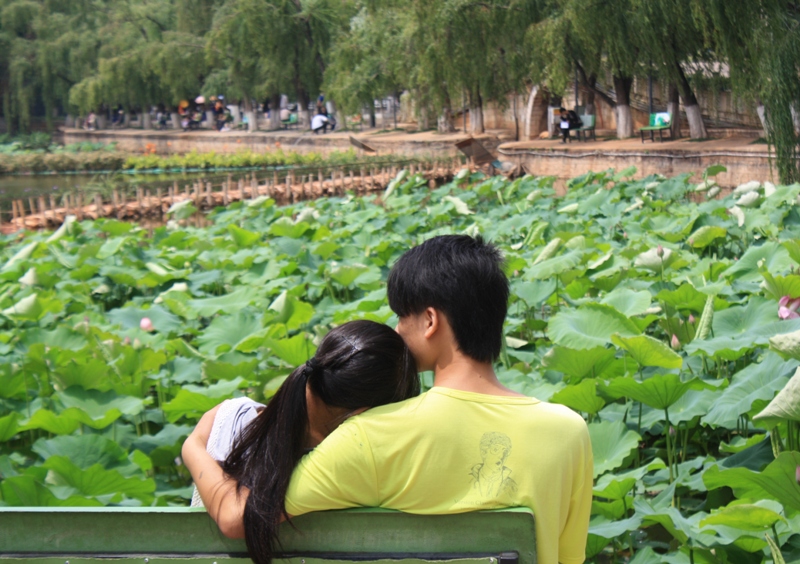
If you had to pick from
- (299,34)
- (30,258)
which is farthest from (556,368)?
(299,34)

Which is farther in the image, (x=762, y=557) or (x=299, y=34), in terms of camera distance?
(x=299, y=34)

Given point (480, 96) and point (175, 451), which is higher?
point (480, 96)

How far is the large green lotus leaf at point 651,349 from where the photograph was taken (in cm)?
223

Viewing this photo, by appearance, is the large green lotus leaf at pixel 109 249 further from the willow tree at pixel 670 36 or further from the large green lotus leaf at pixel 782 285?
the willow tree at pixel 670 36

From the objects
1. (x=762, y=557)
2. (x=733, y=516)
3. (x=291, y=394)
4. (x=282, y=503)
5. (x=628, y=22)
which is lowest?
(x=762, y=557)

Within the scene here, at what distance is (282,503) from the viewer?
3.87ft

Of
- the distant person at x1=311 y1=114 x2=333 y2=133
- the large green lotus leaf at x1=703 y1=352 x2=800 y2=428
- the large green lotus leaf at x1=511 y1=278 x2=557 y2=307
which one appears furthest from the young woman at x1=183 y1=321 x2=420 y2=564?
the distant person at x1=311 y1=114 x2=333 y2=133

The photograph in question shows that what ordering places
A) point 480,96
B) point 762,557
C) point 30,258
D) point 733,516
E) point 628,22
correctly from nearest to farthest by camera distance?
point 733,516
point 762,557
point 30,258
point 628,22
point 480,96

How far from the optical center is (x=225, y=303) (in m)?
3.97

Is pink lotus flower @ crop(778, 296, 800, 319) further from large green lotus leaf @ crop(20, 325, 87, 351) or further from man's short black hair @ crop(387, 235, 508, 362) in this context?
large green lotus leaf @ crop(20, 325, 87, 351)

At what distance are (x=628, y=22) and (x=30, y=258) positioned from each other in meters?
8.35

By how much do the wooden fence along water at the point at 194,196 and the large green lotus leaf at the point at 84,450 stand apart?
374 inches

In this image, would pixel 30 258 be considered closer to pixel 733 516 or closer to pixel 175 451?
pixel 175 451

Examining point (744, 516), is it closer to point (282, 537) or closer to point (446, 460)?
point (446, 460)
